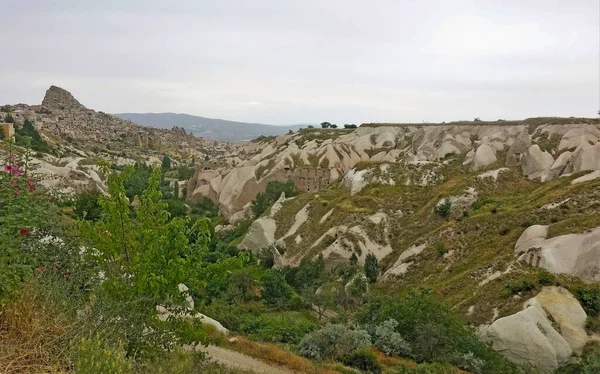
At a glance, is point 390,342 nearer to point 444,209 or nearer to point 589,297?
point 589,297

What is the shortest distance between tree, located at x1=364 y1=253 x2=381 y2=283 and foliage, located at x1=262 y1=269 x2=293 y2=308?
5.15m

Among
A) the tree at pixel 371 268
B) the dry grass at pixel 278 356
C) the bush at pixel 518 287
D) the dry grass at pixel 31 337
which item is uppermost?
the dry grass at pixel 31 337

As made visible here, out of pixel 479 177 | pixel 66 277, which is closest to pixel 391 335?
pixel 66 277

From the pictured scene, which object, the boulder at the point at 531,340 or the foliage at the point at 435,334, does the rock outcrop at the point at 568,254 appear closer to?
the boulder at the point at 531,340

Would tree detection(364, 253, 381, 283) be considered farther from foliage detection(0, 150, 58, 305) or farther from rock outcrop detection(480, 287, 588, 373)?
foliage detection(0, 150, 58, 305)

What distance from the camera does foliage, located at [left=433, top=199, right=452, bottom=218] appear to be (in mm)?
29609

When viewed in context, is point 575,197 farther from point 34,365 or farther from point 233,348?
point 34,365

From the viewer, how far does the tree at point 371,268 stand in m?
26.4

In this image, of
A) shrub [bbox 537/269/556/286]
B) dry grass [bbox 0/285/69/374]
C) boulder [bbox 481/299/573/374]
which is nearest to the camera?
dry grass [bbox 0/285/69/374]

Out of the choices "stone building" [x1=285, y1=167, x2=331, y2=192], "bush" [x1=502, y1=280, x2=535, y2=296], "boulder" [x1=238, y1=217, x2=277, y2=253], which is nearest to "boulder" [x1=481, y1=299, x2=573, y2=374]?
"bush" [x1=502, y1=280, x2=535, y2=296]

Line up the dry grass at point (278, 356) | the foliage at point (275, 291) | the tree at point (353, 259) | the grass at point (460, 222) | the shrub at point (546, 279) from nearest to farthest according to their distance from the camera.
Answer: the dry grass at point (278, 356) < the shrub at point (546, 279) < the grass at point (460, 222) < the foliage at point (275, 291) < the tree at point (353, 259)

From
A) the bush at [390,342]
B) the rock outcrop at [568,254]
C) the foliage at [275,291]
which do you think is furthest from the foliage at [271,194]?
the bush at [390,342]

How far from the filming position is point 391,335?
47.3 ft

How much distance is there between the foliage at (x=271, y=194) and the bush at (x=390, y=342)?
3299 cm
